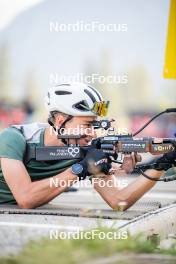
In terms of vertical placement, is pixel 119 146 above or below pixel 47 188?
above

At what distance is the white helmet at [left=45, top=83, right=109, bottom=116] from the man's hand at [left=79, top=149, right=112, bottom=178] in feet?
1.31

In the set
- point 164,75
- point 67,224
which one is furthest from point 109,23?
point 67,224

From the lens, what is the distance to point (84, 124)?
7680 millimetres

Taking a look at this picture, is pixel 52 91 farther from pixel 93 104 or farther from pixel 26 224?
pixel 26 224

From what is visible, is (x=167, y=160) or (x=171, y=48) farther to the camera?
(x=171, y=48)

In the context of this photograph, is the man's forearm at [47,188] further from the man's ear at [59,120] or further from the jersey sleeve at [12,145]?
the man's ear at [59,120]

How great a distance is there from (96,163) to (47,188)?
1.80 feet

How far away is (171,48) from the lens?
325 inches

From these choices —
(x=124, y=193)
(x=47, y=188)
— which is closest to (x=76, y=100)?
(x=47, y=188)

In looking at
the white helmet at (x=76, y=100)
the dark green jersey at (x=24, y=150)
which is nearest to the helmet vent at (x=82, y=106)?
the white helmet at (x=76, y=100)

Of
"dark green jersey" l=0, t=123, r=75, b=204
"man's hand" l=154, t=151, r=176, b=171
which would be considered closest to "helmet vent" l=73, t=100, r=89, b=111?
"dark green jersey" l=0, t=123, r=75, b=204

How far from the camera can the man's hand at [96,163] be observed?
24.1ft

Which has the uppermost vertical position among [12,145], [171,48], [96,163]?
[171,48]

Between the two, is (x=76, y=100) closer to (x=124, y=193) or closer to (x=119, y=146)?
(x=119, y=146)
